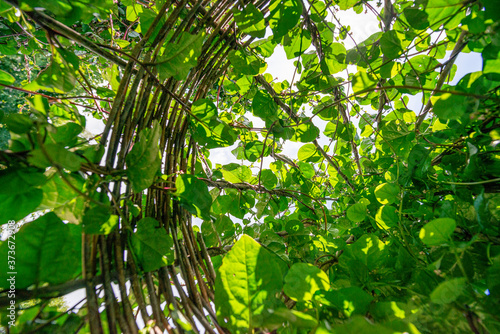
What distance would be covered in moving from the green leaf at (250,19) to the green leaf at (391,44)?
0.30 m

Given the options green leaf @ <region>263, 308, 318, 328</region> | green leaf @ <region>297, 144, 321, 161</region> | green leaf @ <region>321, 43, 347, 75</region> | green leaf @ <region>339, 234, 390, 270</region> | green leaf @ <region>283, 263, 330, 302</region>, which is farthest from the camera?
green leaf @ <region>297, 144, 321, 161</region>

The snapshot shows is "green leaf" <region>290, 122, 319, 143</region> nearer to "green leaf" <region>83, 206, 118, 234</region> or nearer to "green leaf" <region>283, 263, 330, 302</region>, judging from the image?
"green leaf" <region>283, 263, 330, 302</region>

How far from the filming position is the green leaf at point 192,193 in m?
0.38

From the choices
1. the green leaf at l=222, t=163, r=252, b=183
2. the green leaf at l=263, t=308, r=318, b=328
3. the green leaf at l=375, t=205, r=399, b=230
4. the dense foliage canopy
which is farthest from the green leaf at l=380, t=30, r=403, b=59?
the green leaf at l=263, t=308, r=318, b=328

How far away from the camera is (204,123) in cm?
48

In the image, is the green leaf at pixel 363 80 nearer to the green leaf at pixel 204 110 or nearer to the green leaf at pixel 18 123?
the green leaf at pixel 204 110

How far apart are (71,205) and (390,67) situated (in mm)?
747

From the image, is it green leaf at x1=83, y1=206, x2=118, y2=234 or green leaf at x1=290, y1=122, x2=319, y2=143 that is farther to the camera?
green leaf at x1=290, y1=122, x2=319, y2=143

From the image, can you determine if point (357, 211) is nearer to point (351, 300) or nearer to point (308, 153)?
point (308, 153)

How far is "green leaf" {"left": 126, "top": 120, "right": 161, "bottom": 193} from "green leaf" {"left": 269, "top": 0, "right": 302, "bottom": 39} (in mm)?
351

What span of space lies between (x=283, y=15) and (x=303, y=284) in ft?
1.64

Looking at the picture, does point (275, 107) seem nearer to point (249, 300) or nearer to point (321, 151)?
point (321, 151)

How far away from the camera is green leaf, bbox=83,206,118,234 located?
251mm

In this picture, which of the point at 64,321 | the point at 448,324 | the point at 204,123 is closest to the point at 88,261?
the point at 64,321
